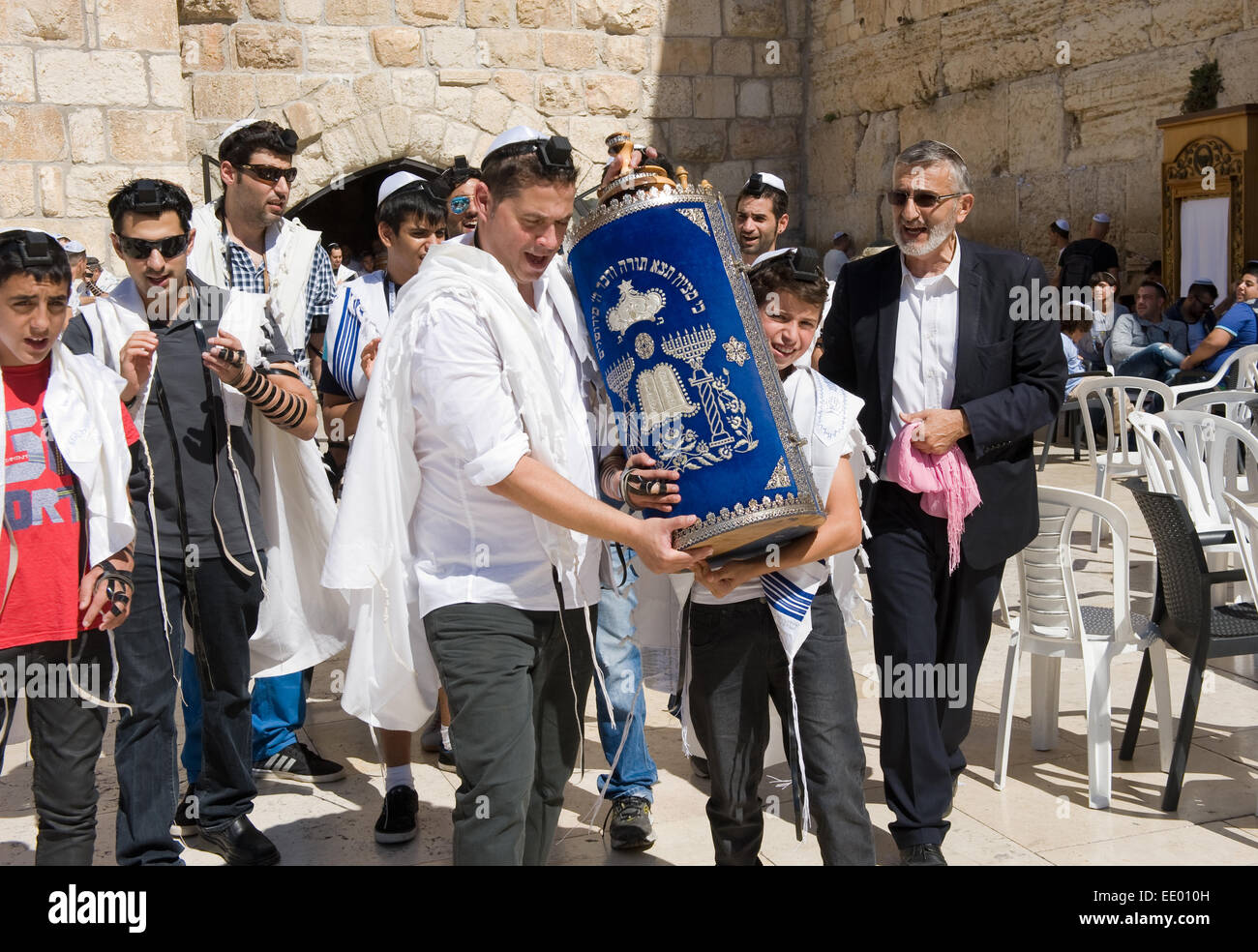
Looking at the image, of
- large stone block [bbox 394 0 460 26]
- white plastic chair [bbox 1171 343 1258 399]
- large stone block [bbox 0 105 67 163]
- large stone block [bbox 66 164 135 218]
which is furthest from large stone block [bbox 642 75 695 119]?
white plastic chair [bbox 1171 343 1258 399]

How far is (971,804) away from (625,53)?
29.8ft

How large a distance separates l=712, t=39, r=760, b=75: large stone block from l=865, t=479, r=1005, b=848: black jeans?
9147 millimetres

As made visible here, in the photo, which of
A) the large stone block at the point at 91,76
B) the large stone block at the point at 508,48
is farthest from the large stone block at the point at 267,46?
the large stone block at the point at 91,76

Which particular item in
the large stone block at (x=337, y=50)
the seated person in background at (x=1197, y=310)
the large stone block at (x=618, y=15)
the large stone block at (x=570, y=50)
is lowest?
the seated person in background at (x=1197, y=310)

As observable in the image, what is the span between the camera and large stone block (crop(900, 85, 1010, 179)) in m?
11.0

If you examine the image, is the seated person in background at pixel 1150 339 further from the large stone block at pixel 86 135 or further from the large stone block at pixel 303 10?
the large stone block at pixel 86 135

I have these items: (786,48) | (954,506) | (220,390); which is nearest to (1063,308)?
(786,48)

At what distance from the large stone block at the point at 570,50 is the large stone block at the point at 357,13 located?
1405 mm

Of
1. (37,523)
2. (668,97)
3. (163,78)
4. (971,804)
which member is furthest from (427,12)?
(971,804)

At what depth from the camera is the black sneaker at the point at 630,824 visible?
3631mm

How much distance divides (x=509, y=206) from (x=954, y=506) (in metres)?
1.53

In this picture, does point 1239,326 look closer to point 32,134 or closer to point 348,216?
point 32,134

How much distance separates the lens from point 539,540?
263cm

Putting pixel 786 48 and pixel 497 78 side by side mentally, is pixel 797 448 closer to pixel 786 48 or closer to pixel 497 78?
pixel 497 78
